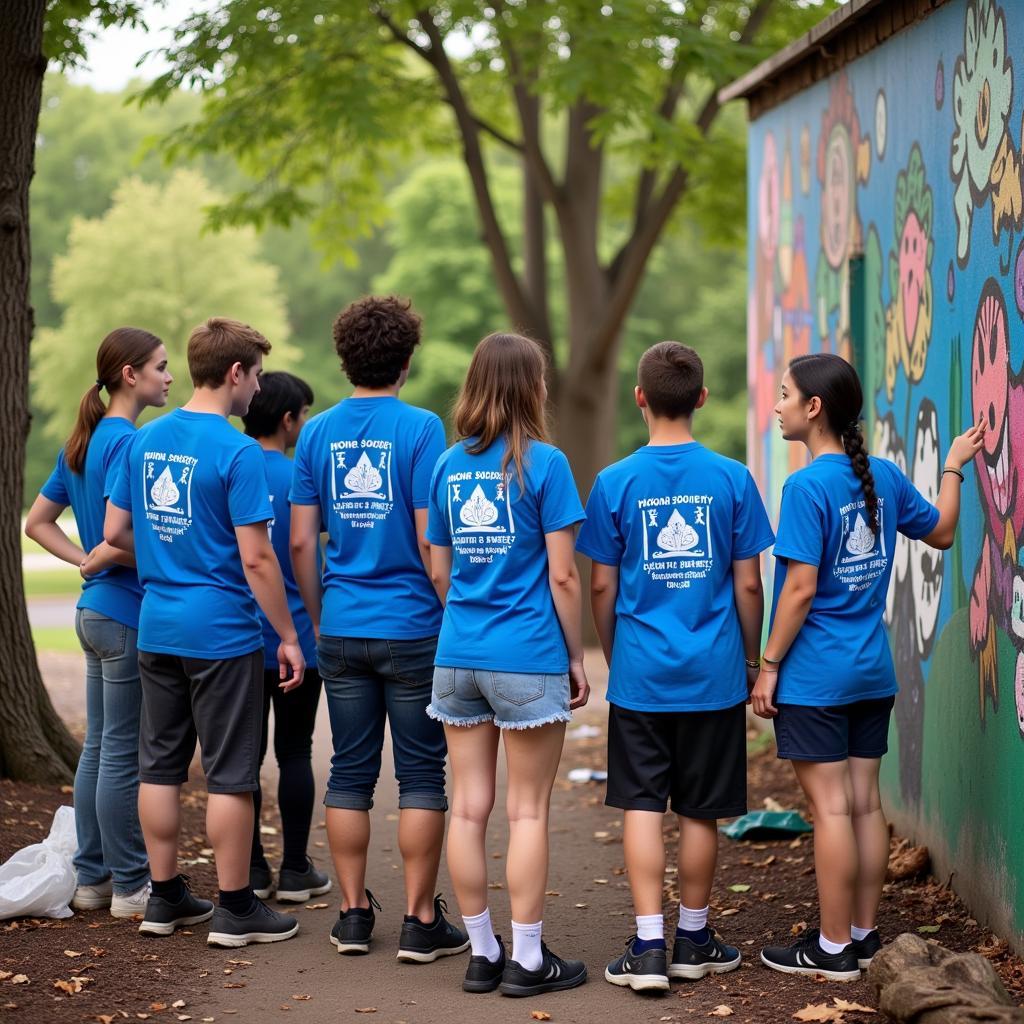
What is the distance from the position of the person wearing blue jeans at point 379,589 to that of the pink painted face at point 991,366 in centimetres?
194

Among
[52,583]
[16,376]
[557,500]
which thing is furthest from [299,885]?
[52,583]

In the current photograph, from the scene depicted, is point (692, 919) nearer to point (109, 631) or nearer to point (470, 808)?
point (470, 808)

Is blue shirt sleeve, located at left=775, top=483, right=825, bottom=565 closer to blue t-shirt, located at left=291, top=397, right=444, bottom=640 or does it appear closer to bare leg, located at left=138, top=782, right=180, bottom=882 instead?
blue t-shirt, located at left=291, top=397, right=444, bottom=640

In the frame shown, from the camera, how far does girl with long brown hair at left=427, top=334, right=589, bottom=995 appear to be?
4.57m

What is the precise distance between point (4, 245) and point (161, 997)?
3.90 meters

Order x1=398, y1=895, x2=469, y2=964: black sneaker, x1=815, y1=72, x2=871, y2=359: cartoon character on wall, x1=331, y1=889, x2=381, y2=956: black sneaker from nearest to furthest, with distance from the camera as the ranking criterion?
x1=398, y1=895, x2=469, y2=964: black sneaker < x1=331, y1=889, x2=381, y2=956: black sneaker < x1=815, y1=72, x2=871, y2=359: cartoon character on wall


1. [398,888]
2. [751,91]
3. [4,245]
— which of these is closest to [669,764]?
[398,888]

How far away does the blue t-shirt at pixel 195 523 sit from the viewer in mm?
5023

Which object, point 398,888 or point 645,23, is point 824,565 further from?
point 645,23

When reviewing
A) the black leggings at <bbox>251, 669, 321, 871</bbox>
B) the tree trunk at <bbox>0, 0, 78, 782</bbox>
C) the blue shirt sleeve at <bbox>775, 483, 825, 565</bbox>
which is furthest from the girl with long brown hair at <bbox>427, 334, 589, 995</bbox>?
the tree trunk at <bbox>0, 0, 78, 782</bbox>

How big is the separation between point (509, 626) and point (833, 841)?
1.27m

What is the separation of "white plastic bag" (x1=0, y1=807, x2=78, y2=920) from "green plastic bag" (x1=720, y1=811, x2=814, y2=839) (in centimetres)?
313

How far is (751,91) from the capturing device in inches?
390

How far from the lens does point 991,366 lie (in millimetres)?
5102
